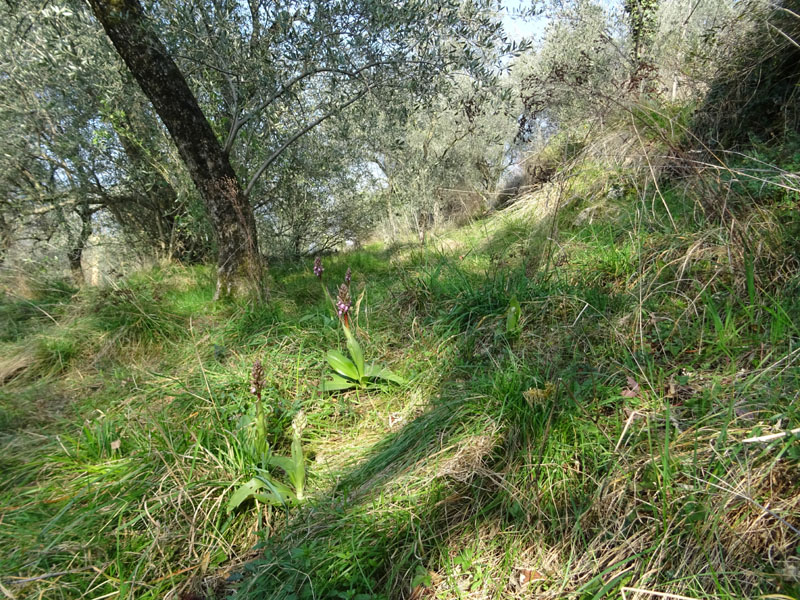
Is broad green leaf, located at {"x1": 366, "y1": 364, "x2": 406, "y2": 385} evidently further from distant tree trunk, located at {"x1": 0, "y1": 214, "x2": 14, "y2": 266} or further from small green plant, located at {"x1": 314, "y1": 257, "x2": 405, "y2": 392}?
distant tree trunk, located at {"x1": 0, "y1": 214, "x2": 14, "y2": 266}

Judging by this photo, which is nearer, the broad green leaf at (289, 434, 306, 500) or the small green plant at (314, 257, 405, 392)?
the broad green leaf at (289, 434, 306, 500)

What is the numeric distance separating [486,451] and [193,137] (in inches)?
171

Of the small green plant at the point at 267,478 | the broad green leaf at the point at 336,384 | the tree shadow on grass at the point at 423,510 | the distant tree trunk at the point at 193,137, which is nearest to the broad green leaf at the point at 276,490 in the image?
the small green plant at the point at 267,478

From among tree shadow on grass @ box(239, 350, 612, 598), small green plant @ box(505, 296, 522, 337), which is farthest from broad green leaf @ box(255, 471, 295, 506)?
small green plant @ box(505, 296, 522, 337)

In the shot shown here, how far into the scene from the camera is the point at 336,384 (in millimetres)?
2568

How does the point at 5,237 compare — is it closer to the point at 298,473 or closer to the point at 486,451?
the point at 298,473

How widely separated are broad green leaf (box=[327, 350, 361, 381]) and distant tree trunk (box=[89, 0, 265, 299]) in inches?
72.9

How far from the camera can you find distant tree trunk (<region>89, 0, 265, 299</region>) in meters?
3.50

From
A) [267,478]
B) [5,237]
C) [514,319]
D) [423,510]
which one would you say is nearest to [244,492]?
[267,478]

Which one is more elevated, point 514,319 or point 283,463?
point 514,319

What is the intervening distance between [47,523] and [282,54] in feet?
15.1

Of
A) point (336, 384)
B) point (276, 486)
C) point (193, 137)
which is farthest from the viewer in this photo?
point (193, 137)

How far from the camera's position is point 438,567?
4.78ft

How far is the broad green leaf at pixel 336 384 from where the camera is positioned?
99.9 inches
